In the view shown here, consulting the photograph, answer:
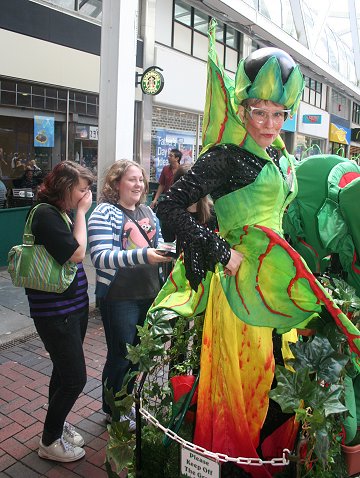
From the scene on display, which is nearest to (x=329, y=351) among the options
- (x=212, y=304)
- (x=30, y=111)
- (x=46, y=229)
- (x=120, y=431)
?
(x=212, y=304)

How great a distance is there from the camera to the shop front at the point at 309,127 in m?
19.3

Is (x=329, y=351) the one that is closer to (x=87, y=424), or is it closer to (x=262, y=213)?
(x=262, y=213)

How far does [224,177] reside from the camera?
6.08ft

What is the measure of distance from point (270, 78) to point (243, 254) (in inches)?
26.7

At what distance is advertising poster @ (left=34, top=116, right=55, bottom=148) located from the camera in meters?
8.19

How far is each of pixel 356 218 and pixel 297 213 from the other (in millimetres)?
499

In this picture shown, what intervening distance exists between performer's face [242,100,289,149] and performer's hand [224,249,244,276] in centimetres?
47

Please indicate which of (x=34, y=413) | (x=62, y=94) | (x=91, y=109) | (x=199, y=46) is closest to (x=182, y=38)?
(x=199, y=46)

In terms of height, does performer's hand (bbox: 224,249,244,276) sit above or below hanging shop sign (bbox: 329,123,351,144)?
below

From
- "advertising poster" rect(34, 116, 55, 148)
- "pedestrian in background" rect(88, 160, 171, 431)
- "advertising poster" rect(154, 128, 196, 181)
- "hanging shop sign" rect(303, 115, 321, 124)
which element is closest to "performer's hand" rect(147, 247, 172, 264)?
"pedestrian in background" rect(88, 160, 171, 431)

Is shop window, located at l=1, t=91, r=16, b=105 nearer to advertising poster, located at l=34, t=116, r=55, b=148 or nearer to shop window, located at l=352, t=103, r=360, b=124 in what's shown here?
advertising poster, located at l=34, t=116, r=55, b=148

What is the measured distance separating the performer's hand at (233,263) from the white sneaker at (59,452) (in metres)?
1.66

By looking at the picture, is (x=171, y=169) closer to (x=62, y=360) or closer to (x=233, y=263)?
(x=62, y=360)

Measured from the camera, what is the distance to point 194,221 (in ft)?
5.70
